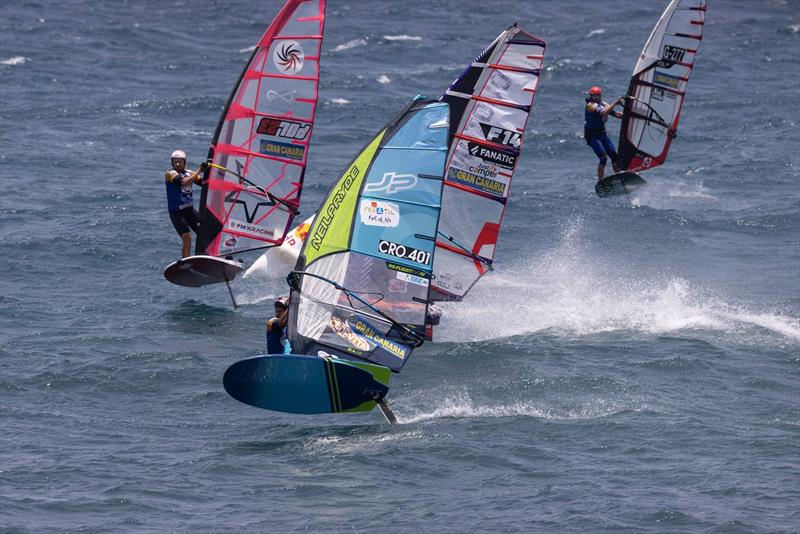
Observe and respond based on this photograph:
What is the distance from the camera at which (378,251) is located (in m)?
17.2

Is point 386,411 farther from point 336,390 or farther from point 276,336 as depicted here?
point 276,336

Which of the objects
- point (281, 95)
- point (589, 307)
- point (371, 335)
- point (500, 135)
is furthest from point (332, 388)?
point (589, 307)

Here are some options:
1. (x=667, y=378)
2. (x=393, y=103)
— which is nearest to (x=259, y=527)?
(x=667, y=378)

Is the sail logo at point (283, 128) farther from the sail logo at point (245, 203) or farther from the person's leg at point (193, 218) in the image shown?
the person's leg at point (193, 218)

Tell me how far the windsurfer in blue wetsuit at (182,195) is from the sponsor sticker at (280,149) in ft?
3.99

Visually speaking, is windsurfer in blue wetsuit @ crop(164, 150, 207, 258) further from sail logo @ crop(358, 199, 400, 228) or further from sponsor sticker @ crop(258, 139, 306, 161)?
sail logo @ crop(358, 199, 400, 228)

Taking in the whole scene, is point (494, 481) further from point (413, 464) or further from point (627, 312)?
point (627, 312)

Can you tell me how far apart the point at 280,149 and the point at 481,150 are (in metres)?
3.79

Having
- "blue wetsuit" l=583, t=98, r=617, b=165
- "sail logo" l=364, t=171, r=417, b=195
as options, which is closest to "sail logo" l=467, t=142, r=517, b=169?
"sail logo" l=364, t=171, r=417, b=195

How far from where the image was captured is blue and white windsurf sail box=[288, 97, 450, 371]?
1702 centimetres

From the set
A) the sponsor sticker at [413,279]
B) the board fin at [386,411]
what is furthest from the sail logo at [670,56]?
the board fin at [386,411]

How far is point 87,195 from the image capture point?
30.1 metres

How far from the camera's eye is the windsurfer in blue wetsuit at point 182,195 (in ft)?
71.2

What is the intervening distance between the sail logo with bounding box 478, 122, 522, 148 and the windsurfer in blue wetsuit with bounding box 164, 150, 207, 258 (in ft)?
15.5
